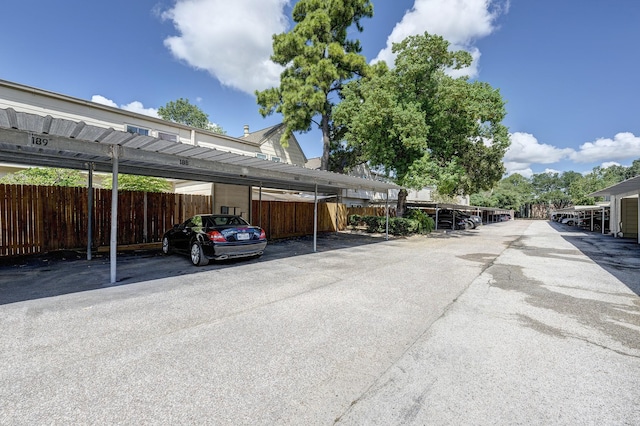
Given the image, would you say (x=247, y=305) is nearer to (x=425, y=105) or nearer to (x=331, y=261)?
(x=331, y=261)

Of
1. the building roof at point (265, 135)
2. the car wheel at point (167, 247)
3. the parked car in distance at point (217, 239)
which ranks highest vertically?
the building roof at point (265, 135)

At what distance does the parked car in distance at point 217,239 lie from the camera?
7.49 meters

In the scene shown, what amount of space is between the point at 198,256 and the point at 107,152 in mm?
3151

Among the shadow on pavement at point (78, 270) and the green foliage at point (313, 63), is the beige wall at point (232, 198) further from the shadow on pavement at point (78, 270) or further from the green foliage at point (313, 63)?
the green foliage at point (313, 63)

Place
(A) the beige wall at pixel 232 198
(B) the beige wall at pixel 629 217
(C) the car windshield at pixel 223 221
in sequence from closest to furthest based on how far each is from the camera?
1. (C) the car windshield at pixel 223 221
2. (A) the beige wall at pixel 232 198
3. (B) the beige wall at pixel 629 217

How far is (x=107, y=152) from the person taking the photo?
5953 mm

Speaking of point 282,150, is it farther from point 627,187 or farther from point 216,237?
point 627,187

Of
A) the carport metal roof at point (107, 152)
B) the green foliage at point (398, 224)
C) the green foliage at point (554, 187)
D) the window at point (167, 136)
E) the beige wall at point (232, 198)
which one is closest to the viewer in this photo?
the carport metal roof at point (107, 152)

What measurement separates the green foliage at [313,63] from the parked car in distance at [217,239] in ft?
41.9

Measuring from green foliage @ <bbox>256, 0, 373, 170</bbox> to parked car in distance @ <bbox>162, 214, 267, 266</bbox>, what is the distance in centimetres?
1277

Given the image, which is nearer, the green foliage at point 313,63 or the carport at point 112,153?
the carport at point 112,153

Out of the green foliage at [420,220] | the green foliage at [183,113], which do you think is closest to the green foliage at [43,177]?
the green foliage at [420,220]

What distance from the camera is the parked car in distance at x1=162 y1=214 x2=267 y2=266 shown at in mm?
7488

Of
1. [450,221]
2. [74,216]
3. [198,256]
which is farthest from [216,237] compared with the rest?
[450,221]
